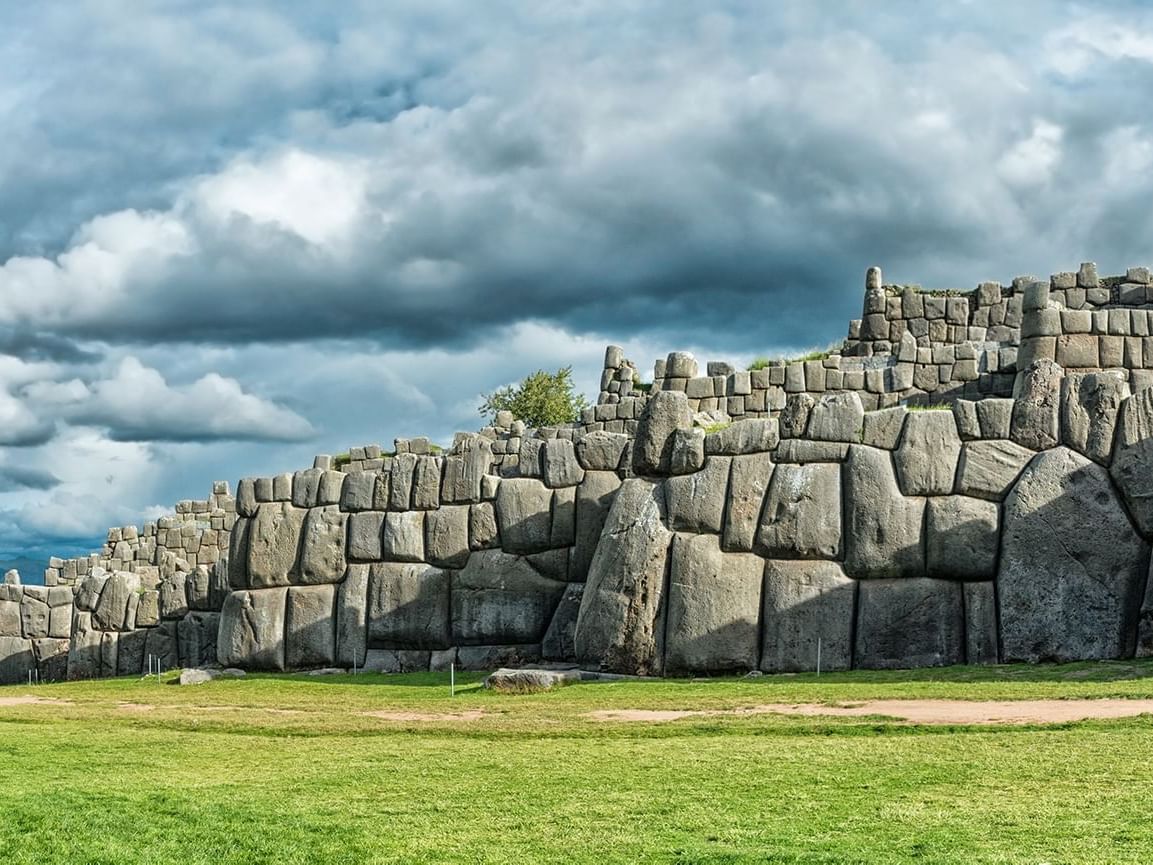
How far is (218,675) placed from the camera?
29344mm

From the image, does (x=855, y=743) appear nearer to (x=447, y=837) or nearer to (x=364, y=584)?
(x=447, y=837)

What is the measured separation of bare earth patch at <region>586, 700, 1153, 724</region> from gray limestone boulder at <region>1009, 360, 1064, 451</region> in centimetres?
655

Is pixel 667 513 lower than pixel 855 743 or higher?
higher

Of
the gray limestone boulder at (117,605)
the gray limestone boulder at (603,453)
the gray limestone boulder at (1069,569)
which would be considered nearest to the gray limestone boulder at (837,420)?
the gray limestone boulder at (1069,569)

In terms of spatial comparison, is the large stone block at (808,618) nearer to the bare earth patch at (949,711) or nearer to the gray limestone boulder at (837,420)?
the gray limestone boulder at (837,420)

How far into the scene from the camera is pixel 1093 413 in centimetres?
2308

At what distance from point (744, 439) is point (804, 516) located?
5.89ft

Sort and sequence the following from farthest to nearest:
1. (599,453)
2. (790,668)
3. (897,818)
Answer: (599,453)
(790,668)
(897,818)

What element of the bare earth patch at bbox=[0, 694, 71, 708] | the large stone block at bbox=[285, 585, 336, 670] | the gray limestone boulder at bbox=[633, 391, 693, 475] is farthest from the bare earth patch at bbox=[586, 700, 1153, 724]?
the large stone block at bbox=[285, 585, 336, 670]

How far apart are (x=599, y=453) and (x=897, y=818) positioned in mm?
17585

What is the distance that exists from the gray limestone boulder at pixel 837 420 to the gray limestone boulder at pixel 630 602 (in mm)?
2802

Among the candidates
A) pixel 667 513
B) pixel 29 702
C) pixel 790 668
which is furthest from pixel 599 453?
pixel 29 702

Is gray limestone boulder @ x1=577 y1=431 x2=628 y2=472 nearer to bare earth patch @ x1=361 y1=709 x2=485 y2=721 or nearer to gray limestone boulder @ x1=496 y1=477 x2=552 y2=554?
gray limestone boulder @ x1=496 y1=477 x2=552 y2=554

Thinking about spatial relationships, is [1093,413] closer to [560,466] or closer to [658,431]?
[658,431]
